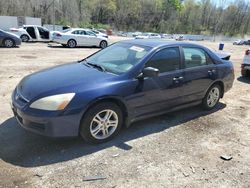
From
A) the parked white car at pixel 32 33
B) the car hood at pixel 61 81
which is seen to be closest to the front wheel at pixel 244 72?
the car hood at pixel 61 81

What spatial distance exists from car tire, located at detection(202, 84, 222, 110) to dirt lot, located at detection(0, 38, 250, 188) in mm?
478

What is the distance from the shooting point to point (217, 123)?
516cm

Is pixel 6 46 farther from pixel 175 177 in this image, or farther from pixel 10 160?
pixel 175 177

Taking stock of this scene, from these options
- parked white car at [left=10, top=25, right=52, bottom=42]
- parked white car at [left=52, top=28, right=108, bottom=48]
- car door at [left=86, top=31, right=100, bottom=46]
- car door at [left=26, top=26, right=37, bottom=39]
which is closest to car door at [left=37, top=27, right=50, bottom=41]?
parked white car at [left=10, top=25, right=52, bottom=42]

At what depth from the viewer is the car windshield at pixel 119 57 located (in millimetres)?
4359

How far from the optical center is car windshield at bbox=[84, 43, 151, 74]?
14.3ft

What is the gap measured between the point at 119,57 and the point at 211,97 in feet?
7.56

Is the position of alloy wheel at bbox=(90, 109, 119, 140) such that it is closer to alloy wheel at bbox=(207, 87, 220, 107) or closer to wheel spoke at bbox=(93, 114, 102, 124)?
wheel spoke at bbox=(93, 114, 102, 124)

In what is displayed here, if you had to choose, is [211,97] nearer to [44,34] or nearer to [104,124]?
A: [104,124]

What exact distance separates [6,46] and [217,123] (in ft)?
46.5

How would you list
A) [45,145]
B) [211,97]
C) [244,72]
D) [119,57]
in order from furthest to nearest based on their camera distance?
[244,72]
[211,97]
[119,57]
[45,145]

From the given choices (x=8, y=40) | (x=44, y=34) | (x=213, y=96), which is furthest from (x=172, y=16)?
(x=213, y=96)

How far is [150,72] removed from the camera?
4.17 meters

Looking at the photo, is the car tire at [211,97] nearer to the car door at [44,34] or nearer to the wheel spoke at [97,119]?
the wheel spoke at [97,119]
